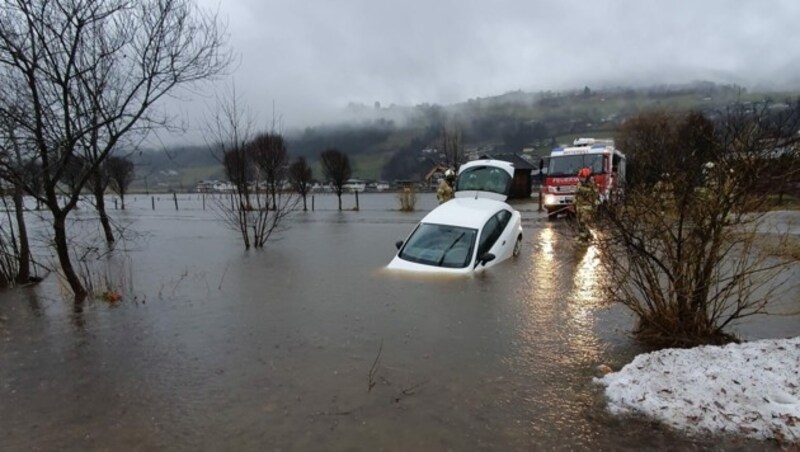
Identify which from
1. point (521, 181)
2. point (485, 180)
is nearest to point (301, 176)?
point (521, 181)

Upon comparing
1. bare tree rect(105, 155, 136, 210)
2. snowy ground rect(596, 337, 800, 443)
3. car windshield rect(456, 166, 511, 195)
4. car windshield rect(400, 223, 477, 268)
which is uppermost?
bare tree rect(105, 155, 136, 210)

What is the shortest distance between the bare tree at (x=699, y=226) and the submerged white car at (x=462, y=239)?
12.0ft

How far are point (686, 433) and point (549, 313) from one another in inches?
125

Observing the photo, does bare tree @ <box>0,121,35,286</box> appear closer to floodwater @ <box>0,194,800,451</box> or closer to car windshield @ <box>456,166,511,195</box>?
floodwater @ <box>0,194,800,451</box>

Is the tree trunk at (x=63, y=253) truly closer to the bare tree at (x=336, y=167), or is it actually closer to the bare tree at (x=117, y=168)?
the bare tree at (x=117, y=168)

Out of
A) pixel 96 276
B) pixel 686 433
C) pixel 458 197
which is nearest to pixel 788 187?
pixel 686 433

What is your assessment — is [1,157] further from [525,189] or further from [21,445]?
[525,189]

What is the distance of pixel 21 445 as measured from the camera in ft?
11.0

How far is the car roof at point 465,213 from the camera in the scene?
9630 mm

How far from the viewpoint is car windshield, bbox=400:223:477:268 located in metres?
8.97

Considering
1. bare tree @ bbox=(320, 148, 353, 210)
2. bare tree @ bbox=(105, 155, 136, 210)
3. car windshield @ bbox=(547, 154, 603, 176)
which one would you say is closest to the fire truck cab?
car windshield @ bbox=(547, 154, 603, 176)

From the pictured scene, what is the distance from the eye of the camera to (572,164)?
70.1ft

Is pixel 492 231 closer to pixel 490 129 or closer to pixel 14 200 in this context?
pixel 14 200

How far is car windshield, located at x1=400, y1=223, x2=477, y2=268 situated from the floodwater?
0.69 m
